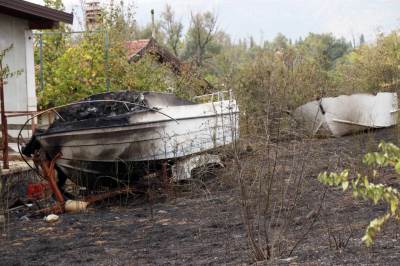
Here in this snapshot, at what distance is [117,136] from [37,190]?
204 centimetres

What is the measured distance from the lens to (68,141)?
10.4 metres

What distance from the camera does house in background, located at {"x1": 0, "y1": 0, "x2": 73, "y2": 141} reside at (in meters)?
13.5

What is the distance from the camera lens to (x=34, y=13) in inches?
529

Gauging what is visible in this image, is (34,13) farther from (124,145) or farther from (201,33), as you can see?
A: (201,33)

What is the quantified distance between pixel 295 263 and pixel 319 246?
77 centimetres

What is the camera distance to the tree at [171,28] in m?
41.2

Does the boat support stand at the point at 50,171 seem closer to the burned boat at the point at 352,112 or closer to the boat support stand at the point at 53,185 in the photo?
the boat support stand at the point at 53,185

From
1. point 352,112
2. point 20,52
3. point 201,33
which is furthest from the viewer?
point 201,33

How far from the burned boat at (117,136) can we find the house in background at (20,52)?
2887 mm

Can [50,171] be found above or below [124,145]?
below

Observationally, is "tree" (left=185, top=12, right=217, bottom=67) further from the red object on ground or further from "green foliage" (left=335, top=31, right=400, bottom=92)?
the red object on ground

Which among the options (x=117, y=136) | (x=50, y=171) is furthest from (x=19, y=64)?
(x=117, y=136)

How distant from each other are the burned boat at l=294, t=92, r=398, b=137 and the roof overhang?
8.58 metres

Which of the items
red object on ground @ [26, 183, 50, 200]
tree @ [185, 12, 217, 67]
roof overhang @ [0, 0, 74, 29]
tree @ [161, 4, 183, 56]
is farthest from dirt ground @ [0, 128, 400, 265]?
tree @ [161, 4, 183, 56]
